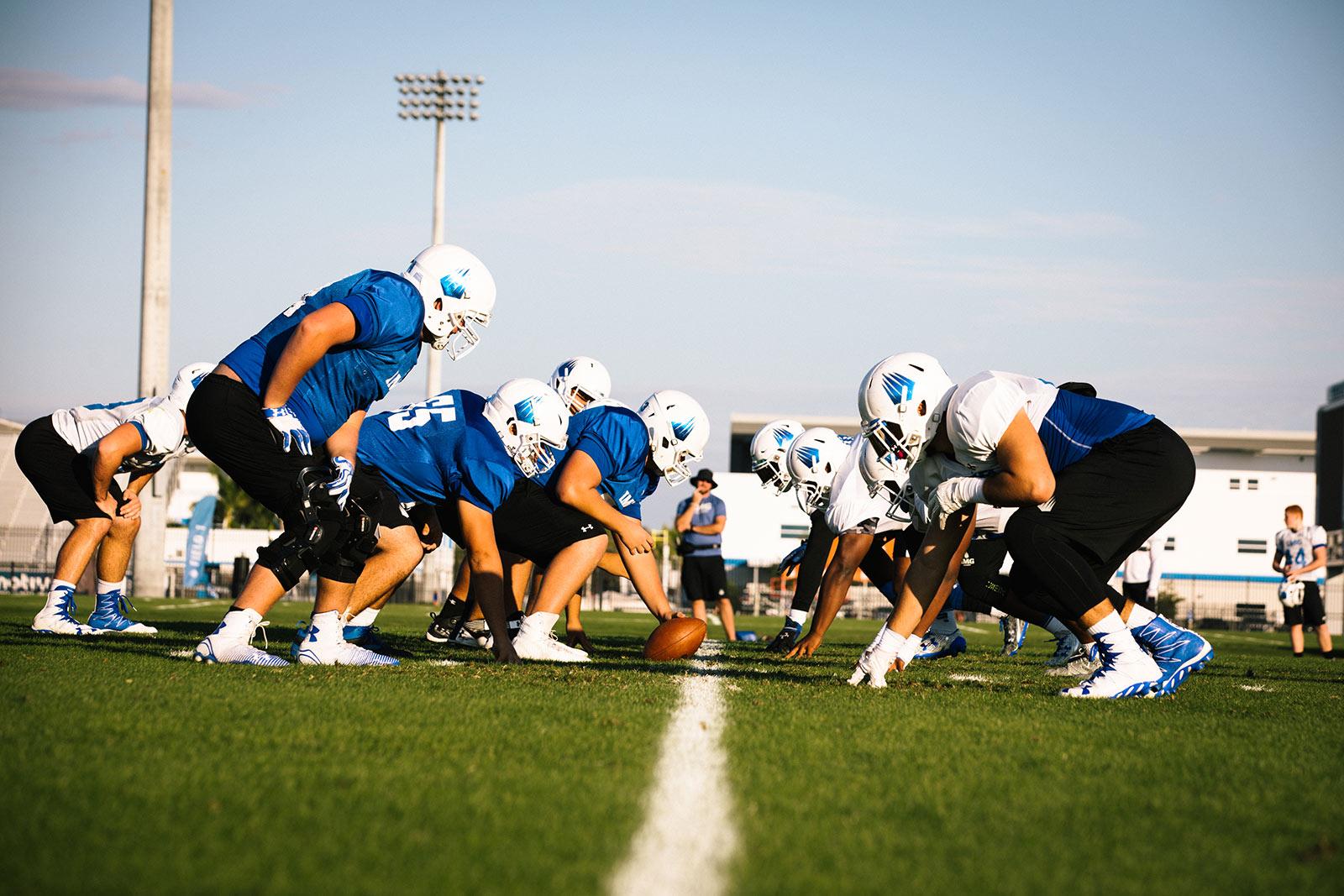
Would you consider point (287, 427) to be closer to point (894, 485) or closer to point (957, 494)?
point (957, 494)

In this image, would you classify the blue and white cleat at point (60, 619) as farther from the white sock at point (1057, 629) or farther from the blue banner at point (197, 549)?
the blue banner at point (197, 549)

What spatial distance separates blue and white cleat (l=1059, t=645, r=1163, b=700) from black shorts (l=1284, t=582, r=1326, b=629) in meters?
10.1

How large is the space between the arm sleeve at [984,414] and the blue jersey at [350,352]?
261 centimetres

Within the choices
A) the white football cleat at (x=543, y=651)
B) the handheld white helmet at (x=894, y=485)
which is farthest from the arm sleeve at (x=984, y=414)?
the white football cleat at (x=543, y=651)

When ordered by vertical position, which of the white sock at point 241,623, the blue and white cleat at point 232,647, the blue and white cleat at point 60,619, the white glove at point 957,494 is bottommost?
the blue and white cleat at point 60,619

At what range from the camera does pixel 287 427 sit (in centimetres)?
557

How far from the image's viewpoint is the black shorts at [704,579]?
14.7 meters

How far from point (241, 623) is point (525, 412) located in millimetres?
2505

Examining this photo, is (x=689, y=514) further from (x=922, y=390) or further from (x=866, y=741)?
(x=866, y=741)

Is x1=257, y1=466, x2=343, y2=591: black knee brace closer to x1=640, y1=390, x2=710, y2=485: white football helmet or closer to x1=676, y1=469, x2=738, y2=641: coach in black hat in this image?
x1=640, y1=390, x2=710, y2=485: white football helmet

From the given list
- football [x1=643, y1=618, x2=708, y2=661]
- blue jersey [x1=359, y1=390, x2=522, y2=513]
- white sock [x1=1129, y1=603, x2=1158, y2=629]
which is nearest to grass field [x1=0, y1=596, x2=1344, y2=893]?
white sock [x1=1129, y1=603, x2=1158, y2=629]

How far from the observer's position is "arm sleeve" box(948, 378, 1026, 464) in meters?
5.57

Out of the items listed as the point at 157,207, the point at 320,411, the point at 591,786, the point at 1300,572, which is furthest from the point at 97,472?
the point at 157,207

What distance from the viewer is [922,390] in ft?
20.0
